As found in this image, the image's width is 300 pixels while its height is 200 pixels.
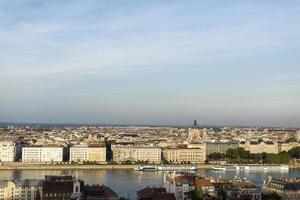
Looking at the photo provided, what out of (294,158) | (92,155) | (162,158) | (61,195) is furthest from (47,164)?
(61,195)

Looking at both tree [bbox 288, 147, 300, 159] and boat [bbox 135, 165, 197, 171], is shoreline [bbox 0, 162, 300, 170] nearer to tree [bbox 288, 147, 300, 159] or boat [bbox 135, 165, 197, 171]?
boat [bbox 135, 165, 197, 171]

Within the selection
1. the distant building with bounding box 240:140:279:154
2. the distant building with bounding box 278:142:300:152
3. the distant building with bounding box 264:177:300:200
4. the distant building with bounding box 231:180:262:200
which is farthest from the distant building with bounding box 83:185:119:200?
the distant building with bounding box 278:142:300:152

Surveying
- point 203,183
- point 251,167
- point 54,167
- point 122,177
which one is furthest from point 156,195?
point 251,167

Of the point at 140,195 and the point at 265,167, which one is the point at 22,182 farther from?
the point at 265,167

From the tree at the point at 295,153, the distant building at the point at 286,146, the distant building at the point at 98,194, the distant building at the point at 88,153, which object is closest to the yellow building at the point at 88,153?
the distant building at the point at 88,153

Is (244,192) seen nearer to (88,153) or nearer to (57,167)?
(57,167)

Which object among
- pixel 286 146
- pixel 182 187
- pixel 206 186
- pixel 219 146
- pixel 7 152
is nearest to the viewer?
pixel 206 186
